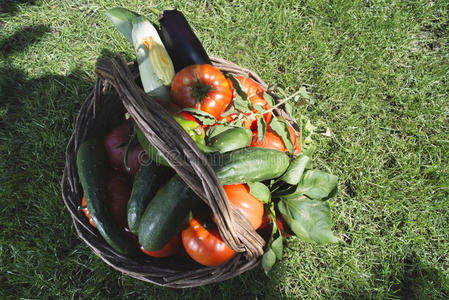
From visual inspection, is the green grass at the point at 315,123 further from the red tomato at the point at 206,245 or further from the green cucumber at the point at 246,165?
the green cucumber at the point at 246,165

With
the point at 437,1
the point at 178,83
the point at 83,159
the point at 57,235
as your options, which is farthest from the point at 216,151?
the point at 437,1

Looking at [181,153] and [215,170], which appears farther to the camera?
[215,170]

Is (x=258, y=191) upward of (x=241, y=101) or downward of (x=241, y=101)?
downward

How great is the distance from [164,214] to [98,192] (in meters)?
0.43

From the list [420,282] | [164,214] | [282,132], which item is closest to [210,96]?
[282,132]

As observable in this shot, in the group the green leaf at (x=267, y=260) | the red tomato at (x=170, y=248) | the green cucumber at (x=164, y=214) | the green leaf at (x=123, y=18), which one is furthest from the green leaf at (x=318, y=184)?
the green leaf at (x=123, y=18)

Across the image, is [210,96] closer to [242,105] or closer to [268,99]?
[242,105]

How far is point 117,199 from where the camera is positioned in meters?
1.66

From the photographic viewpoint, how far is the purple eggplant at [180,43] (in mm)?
1976

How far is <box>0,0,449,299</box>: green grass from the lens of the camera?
2.16 meters

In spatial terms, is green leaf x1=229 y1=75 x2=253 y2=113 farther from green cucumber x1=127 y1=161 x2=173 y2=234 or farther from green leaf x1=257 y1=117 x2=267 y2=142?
green cucumber x1=127 y1=161 x2=173 y2=234

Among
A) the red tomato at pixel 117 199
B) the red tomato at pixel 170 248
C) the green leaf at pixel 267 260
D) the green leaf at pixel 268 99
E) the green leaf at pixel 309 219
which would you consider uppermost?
the green leaf at pixel 268 99

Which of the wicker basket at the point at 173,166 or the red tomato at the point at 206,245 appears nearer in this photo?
the wicker basket at the point at 173,166

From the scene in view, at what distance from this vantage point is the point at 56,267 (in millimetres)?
2191
